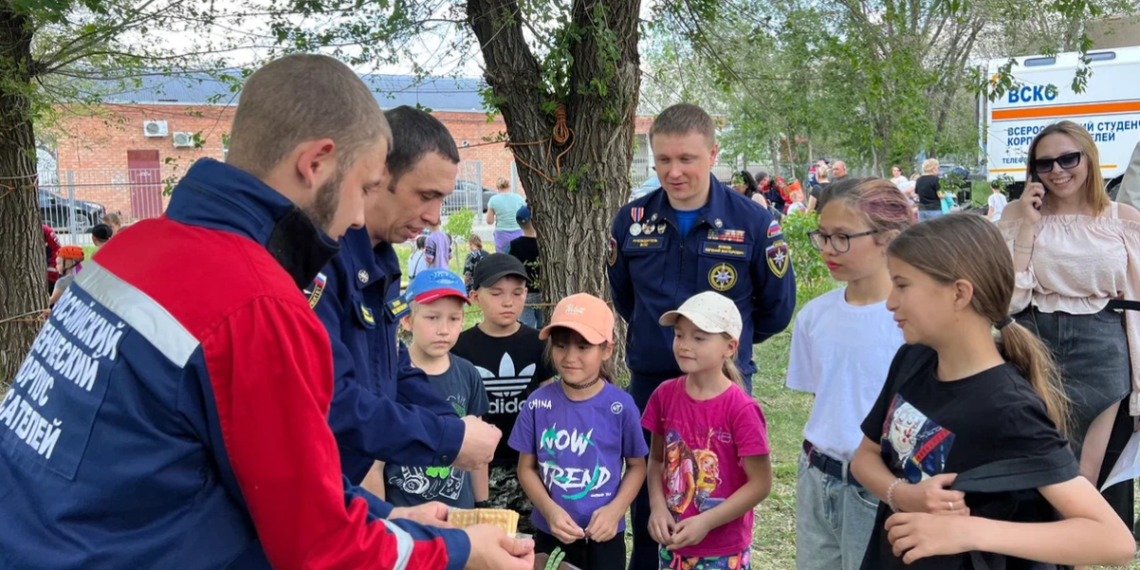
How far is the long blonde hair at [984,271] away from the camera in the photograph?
7.72 feet

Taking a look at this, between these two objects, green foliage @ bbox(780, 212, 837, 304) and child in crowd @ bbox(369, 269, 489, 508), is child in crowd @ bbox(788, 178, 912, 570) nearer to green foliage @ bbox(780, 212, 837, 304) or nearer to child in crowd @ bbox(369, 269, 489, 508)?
child in crowd @ bbox(369, 269, 489, 508)

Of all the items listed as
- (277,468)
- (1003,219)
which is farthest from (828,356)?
(277,468)

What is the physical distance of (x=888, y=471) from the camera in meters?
2.53

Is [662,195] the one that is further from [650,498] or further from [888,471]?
[888,471]

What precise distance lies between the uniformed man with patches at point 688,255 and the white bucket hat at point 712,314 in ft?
1.43

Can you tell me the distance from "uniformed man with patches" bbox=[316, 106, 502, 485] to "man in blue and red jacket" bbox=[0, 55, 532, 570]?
0.67m

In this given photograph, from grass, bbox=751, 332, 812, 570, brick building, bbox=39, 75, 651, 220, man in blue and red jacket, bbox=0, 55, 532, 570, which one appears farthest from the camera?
brick building, bbox=39, 75, 651, 220

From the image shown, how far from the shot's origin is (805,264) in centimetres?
1166

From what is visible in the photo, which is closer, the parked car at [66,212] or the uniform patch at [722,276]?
the uniform patch at [722,276]

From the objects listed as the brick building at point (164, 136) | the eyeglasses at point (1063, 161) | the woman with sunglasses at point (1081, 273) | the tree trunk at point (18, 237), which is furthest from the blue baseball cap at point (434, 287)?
the tree trunk at point (18, 237)

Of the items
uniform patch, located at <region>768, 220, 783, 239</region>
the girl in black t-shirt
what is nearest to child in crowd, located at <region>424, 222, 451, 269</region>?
uniform patch, located at <region>768, 220, 783, 239</region>

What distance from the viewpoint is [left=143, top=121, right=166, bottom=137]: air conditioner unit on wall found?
29.9 meters

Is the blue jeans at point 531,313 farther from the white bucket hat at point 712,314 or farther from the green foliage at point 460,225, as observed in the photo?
the green foliage at point 460,225

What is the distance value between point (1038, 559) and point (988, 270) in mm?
717
